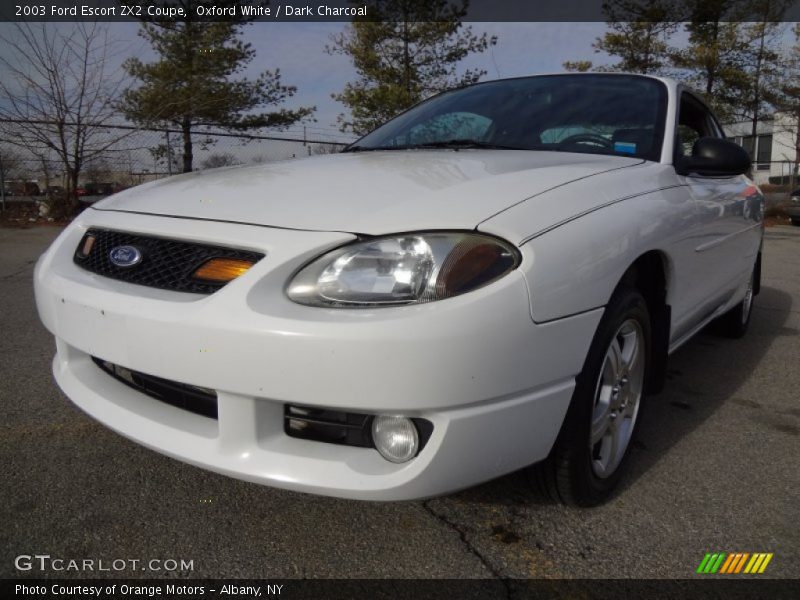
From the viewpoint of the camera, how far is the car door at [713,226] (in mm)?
2510

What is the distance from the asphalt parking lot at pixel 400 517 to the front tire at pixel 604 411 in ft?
0.32

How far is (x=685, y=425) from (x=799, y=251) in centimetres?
836

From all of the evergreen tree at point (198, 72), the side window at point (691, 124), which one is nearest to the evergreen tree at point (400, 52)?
the evergreen tree at point (198, 72)

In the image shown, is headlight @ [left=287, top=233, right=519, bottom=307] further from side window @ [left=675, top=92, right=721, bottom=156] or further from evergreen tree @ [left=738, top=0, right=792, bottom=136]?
evergreen tree @ [left=738, top=0, right=792, bottom=136]

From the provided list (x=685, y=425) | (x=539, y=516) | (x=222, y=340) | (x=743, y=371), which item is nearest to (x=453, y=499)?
(x=539, y=516)

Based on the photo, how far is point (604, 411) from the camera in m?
1.93

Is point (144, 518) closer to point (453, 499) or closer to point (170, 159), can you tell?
point (453, 499)

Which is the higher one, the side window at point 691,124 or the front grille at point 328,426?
the side window at point 691,124

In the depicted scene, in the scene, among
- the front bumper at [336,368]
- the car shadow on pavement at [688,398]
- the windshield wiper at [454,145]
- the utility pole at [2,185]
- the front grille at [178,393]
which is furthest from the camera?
the utility pole at [2,185]

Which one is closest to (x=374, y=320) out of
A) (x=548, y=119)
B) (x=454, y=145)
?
(x=454, y=145)

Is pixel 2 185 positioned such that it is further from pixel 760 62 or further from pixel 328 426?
pixel 760 62

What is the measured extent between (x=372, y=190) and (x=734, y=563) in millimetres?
1400

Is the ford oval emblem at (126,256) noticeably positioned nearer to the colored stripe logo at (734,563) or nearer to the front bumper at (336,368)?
the front bumper at (336,368)

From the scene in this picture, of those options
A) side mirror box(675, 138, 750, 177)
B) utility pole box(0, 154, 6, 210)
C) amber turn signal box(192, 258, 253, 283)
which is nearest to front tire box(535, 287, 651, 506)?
side mirror box(675, 138, 750, 177)
